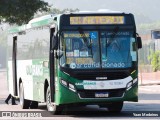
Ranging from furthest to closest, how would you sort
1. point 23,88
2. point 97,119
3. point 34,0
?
point 34,0, point 23,88, point 97,119

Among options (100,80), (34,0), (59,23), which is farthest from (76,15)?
(34,0)

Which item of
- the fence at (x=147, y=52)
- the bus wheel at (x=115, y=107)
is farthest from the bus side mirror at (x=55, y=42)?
the fence at (x=147, y=52)

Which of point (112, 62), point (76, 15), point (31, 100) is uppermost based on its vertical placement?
point (76, 15)

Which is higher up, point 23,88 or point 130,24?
point 130,24

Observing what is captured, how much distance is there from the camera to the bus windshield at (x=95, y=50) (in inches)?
730

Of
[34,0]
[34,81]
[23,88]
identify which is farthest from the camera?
[34,0]

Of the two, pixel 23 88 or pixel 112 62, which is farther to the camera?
pixel 23 88

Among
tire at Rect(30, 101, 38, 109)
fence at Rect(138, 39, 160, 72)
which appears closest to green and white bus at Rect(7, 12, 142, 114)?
tire at Rect(30, 101, 38, 109)

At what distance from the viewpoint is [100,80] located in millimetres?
18484

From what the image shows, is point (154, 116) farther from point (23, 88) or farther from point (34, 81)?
point (23, 88)

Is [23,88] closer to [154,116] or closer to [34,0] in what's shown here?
[154,116]

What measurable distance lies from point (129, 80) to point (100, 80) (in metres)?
0.84

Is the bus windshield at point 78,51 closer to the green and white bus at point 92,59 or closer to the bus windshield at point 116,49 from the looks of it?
the green and white bus at point 92,59

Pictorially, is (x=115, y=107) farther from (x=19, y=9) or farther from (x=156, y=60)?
(x=156, y=60)
